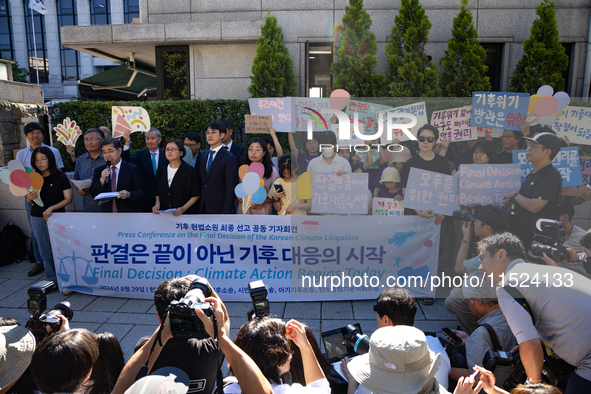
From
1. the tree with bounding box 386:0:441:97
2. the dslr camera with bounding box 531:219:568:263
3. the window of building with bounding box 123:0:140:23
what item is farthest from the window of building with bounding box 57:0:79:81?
the dslr camera with bounding box 531:219:568:263

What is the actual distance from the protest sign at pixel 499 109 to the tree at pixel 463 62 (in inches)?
170

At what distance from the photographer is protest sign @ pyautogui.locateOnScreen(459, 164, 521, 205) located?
3397mm

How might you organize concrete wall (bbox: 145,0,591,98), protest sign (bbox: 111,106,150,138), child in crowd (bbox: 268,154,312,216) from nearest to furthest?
child in crowd (bbox: 268,154,312,216)
protest sign (bbox: 111,106,150,138)
concrete wall (bbox: 145,0,591,98)

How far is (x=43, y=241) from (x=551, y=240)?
5.46m

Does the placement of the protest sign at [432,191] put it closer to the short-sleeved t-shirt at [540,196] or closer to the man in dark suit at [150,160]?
the short-sleeved t-shirt at [540,196]

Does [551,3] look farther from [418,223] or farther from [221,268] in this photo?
[221,268]

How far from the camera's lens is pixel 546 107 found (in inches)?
132

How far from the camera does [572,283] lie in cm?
223

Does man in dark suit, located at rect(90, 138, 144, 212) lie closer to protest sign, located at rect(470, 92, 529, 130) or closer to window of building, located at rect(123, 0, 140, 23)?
protest sign, located at rect(470, 92, 529, 130)

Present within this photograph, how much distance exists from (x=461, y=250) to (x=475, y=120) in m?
1.16

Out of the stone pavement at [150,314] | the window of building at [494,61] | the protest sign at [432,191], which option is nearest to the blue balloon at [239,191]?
the stone pavement at [150,314]

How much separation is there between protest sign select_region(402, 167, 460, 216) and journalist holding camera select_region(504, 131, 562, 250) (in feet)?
1.72

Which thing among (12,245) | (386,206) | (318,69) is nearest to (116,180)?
(12,245)

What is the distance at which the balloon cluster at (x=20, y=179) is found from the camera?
14.8 ft
